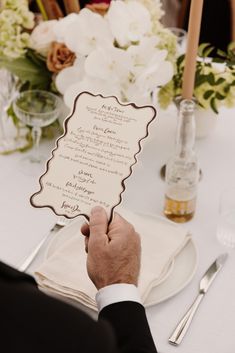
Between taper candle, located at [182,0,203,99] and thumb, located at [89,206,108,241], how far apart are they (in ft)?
1.74

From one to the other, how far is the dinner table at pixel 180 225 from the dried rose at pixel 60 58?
0.86 feet

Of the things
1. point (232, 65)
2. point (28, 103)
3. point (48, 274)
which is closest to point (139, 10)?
point (232, 65)

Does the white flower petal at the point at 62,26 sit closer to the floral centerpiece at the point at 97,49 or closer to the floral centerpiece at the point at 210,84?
the floral centerpiece at the point at 97,49

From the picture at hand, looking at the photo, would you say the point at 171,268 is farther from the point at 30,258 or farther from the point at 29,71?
the point at 29,71

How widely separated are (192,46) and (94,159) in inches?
19.1

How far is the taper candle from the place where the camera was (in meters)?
1.45

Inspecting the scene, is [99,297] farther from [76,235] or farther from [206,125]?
[206,125]

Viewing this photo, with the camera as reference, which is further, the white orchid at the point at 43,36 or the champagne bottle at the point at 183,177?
the white orchid at the point at 43,36

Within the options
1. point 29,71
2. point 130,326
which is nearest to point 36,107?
point 29,71

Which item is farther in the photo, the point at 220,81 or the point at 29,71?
the point at 29,71

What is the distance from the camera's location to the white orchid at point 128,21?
1545 millimetres

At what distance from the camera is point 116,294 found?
3.52 ft

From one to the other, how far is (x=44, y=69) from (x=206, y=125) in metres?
0.52

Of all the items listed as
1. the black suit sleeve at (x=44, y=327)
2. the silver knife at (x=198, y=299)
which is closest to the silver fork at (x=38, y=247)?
the silver knife at (x=198, y=299)
